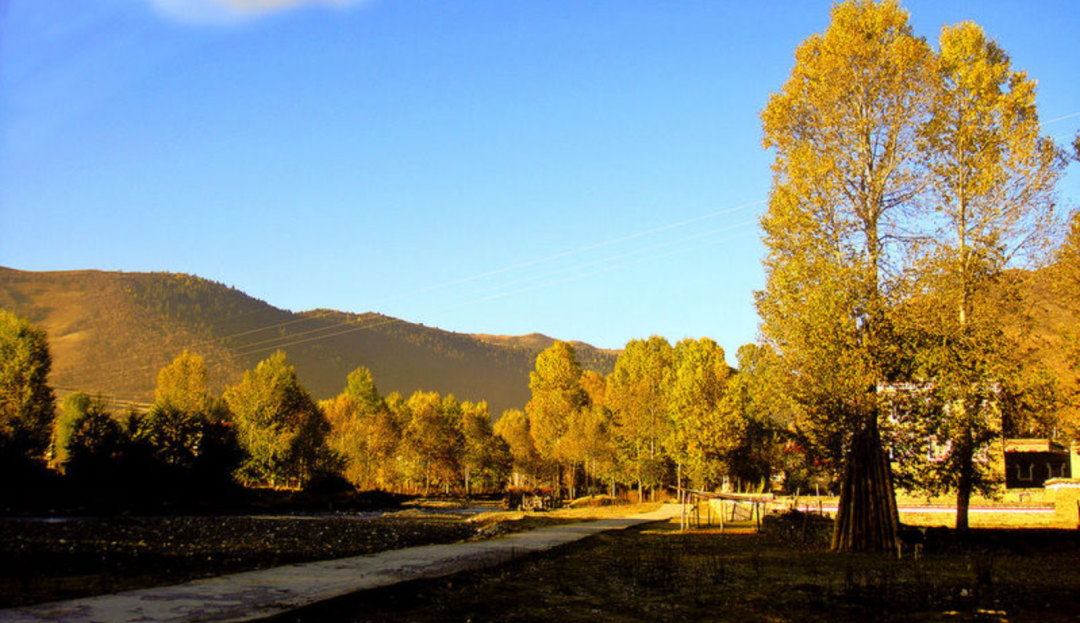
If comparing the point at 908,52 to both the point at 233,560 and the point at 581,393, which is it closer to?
the point at 233,560

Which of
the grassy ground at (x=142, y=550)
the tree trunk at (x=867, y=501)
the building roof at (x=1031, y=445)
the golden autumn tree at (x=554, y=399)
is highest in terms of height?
the golden autumn tree at (x=554, y=399)

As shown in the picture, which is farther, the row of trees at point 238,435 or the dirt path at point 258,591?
the row of trees at point 238,435

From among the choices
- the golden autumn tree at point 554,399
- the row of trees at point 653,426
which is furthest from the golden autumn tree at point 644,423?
the golden autumn tree at point 554,399

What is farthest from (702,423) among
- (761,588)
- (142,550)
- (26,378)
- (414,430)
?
(26,378)

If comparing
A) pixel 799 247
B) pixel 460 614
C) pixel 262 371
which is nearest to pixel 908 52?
pixel 799 247

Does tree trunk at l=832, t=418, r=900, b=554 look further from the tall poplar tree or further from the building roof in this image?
the tall poplar tree

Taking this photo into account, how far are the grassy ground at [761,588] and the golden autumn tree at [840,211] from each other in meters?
4.12

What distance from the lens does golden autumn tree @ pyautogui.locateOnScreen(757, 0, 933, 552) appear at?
2369cm

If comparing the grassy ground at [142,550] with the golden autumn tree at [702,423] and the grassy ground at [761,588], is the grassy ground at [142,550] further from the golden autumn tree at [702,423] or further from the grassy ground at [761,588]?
the golden autumn tree at [702,423]

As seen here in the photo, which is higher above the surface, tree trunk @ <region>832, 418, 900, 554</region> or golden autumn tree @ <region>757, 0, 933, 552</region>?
golden autumn tree @ <region>757, 0, 933, 552</region>

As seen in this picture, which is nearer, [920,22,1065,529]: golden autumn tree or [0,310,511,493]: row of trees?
[920,22,1065,529]: golden autumn tree

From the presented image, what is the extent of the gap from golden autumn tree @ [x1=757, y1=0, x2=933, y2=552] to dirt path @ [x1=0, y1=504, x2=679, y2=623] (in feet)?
34.8

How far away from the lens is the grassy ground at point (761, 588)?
12062mm

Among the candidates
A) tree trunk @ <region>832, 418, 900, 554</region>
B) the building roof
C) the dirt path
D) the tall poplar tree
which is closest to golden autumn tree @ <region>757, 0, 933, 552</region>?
tree trunk @ <region>832, 418, 900, 554</region>
